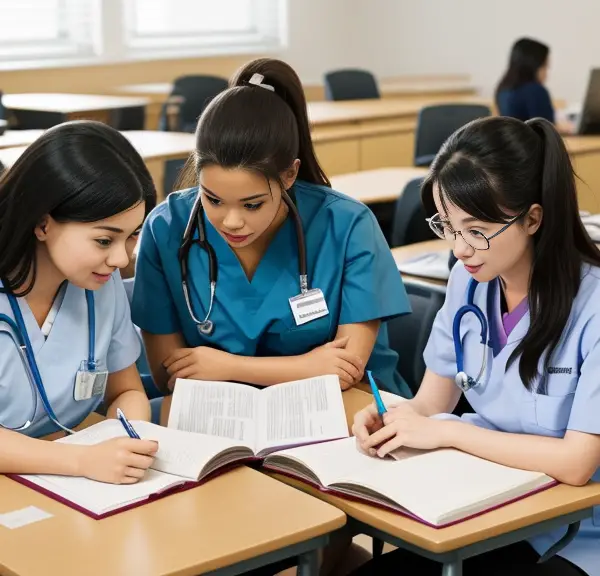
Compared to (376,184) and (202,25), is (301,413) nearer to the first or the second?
(376,184)

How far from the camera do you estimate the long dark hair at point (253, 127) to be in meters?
1.94

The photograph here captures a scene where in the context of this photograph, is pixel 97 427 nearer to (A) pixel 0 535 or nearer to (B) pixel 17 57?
(A) pixel 0 535

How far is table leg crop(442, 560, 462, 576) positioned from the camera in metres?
1.40

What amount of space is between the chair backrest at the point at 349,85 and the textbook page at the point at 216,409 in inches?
211

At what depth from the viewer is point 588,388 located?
1.57m

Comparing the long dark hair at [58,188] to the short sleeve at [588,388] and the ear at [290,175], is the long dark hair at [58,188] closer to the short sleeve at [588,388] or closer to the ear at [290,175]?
the ear at [290,175]

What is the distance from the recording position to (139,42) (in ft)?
24.8

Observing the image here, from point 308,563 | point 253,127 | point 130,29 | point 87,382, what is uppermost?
point 253,127

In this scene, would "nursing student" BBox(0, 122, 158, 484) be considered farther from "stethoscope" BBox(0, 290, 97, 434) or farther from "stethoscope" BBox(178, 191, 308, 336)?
"stethoscope" BBox(178, 191, 308, 336)

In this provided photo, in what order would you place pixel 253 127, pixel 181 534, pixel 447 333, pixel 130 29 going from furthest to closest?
pixel 130 29 → pixel 253 127 → pixel 447 333 → pixel 181 534

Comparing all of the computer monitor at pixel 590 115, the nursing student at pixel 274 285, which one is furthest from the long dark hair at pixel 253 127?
the computer monitor at pixel 590 115

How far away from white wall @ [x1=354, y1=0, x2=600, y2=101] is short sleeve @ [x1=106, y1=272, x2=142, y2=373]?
20.2 feet

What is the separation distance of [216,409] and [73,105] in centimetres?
406

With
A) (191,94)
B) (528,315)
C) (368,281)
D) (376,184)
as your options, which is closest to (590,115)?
(376,184)
